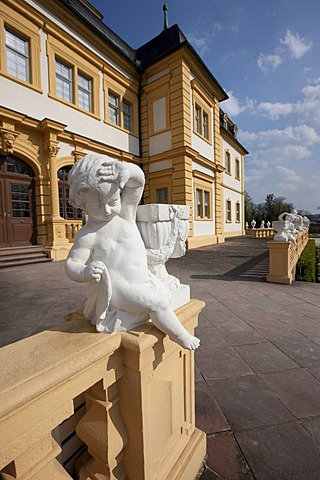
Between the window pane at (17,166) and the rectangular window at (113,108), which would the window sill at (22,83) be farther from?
the rectangular window at (113,108)

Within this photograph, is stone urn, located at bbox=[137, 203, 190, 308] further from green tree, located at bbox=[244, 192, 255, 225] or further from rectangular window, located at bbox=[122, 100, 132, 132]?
green tree, located at bbox=[244, 192, 255, 225]

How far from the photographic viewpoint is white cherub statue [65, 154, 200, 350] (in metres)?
1.07

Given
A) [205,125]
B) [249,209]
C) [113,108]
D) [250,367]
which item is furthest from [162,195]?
[249,209]

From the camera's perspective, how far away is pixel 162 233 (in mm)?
1359

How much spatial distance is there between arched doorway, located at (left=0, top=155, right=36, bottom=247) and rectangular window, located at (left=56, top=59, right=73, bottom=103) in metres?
3.40

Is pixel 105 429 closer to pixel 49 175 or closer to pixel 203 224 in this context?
pixel 49 175

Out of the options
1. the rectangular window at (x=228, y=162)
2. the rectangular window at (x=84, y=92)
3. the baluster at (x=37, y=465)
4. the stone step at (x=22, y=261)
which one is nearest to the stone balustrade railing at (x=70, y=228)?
the stone step at (x=22, y=261)

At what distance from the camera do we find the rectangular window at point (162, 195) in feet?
41.4

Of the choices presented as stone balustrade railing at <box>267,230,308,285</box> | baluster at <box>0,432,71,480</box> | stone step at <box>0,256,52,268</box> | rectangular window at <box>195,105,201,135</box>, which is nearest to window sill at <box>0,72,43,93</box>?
stone step at <box>0,256,52,268</box>

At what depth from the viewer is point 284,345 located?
279 centimetres

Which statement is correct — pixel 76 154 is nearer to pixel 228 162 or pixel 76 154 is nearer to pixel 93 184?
pixel 93 184

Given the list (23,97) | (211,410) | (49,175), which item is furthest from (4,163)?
(211,410)

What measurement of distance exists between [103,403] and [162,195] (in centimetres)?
1217

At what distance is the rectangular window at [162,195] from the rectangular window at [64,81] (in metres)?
5.63
